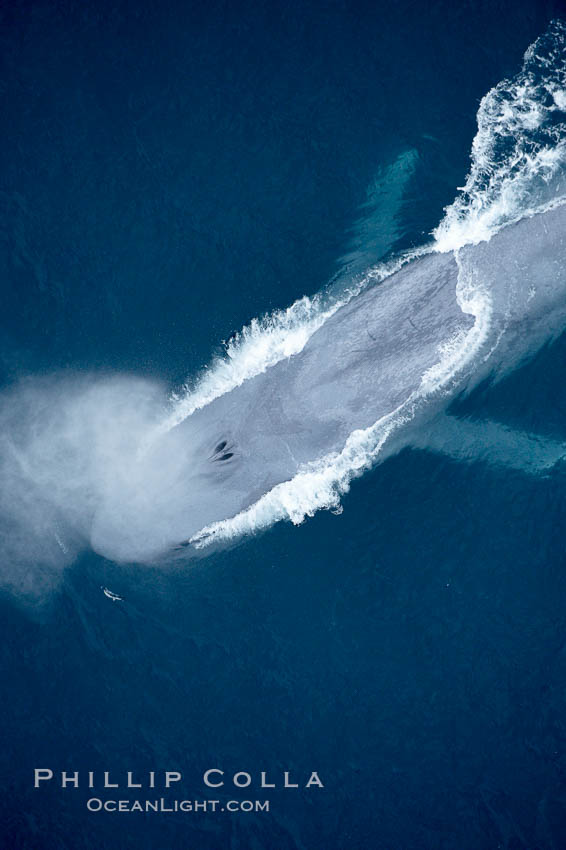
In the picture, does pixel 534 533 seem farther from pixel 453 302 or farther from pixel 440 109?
pixel 440 109

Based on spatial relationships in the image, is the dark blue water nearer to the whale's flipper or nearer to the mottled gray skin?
the whale's flipper

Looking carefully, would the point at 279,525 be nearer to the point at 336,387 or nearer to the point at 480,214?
the point at 336,387

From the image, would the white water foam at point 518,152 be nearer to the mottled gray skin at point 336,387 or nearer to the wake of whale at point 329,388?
the wake of whale at point 329,388

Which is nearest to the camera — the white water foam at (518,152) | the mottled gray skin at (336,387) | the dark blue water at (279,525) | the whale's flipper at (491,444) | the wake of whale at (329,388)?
the dark blue water at (279,525)

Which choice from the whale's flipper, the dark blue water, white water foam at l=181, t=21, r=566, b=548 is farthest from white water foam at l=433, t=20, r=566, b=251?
the whale's flipper

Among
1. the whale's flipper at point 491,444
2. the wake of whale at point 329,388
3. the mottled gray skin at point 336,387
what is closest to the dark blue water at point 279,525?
the whale's flipper at point 491,444
